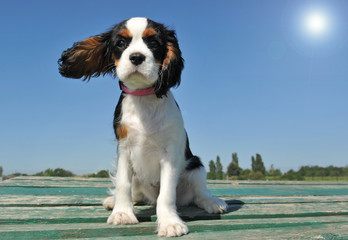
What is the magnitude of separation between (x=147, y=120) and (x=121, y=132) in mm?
275

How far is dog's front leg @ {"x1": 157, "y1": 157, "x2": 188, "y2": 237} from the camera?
2193 millimetres

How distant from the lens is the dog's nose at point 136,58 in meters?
2.38

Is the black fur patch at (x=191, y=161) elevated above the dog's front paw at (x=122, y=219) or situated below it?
above

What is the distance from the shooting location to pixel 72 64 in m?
3.16

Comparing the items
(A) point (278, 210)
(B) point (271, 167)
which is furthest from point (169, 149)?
(B) point (271, 167)

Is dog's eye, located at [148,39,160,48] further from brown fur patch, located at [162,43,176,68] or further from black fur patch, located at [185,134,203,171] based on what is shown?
black fur patch, located at [185,134,203,171]

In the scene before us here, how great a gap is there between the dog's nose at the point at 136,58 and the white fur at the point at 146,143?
0.09ft

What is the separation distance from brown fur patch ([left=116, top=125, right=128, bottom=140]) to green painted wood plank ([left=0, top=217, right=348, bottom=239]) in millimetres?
766

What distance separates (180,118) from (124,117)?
522 millimetres

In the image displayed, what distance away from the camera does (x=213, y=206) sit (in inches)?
113

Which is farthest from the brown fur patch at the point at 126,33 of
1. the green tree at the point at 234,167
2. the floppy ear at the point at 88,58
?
the green tree at the point at 234,167

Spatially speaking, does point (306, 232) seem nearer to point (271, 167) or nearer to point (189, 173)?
point (189, 173)

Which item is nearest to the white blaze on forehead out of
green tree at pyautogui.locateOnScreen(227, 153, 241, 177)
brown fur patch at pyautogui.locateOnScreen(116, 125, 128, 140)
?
brown fur patch at pyautogui.locateOnScreen(116, 125, 128, 140)

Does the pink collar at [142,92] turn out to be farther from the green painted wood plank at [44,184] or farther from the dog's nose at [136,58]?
the green painted wood plank at [44,184]
